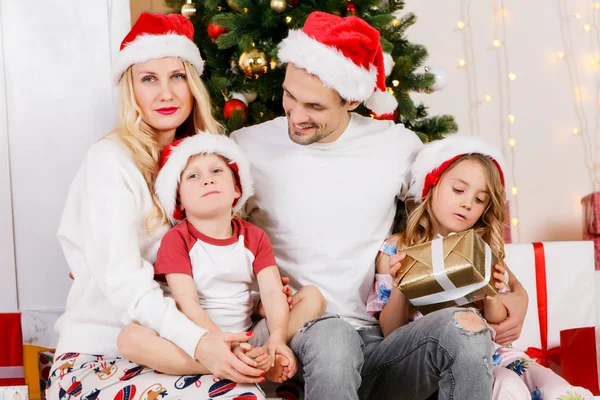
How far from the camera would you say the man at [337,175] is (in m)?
2.08

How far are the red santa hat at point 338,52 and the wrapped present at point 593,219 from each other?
2.25 metres

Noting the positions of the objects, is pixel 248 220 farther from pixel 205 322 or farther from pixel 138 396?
pixel 138 396

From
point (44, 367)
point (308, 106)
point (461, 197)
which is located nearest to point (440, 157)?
point (461, 197)

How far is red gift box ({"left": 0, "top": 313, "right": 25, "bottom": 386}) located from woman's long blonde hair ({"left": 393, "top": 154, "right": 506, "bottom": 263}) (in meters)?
1.47

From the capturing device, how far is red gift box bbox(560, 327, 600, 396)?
2.71m

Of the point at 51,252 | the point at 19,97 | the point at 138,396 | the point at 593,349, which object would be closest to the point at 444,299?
the point at 138,396

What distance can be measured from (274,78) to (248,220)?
0.51 metres

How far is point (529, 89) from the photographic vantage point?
14.6ft

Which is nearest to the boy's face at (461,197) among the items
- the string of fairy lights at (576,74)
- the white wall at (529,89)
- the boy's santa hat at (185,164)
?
the boy's santa hat at (185,164)

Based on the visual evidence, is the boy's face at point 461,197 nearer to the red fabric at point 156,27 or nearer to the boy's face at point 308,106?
the boy's face at point 308,106

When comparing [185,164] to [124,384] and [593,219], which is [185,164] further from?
[593,219]

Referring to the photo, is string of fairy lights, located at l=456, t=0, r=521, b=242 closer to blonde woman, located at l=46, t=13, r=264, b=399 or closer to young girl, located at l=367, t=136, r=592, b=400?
young girl, located at l=367, t=136, r=592, b=400

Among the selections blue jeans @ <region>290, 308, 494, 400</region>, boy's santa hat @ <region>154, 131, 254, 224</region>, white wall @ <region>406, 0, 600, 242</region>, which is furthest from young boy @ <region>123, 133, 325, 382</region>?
white wall @ <region>406, 0, 600, 242</region>

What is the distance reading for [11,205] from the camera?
2619 millimetres
